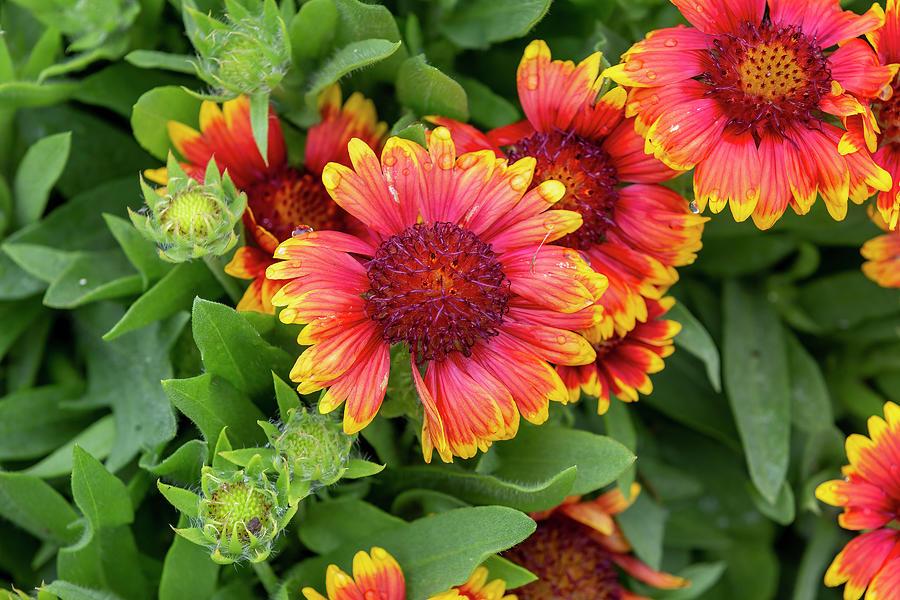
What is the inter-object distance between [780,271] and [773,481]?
443mm

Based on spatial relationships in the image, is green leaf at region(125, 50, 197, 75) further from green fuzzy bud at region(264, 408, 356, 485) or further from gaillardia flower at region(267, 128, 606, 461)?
green fuzzy bud at region(264, 408, 356, 485)

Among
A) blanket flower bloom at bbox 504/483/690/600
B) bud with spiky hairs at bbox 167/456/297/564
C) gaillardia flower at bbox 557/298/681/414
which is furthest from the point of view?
blanket flower bloom at bbox 504/483/690/600

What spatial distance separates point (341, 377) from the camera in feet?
3.32

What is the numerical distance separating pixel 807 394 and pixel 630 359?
1.58 feet

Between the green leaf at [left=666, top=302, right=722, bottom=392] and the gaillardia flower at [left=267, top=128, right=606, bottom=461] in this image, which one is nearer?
the gaillardia flower at [left=267, top=128, right=606, bottom=461]

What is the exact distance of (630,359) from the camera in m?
1.22

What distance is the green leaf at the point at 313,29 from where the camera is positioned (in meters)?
1.17

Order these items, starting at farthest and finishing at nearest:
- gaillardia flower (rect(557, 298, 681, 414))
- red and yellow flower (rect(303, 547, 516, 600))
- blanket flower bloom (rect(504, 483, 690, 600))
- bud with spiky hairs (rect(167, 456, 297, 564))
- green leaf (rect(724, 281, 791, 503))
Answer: green leaf (rect(724, 281, 791, 503)) → blanket flower bloom (rect(504, 483, 690, 600)) → gaillardia flower (rect(557, 298, 681, 414)) → red and yellow flower (rect(303, 547, 516, 600)) → bud with spiky hairs (rect(167, 456, 297, 564))

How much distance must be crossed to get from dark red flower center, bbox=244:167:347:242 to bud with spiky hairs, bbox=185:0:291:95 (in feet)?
0.57

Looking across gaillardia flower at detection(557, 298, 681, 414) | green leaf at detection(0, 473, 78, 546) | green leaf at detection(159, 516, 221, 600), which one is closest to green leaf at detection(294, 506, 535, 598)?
green leaf at detection(159, 516, 221, 600)

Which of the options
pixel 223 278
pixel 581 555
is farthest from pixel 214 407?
pixel 581 555

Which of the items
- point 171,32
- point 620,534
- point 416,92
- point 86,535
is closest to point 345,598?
point 86,535

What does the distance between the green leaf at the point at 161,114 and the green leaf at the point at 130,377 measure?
264mm

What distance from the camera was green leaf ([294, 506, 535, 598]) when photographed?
1.04 m
